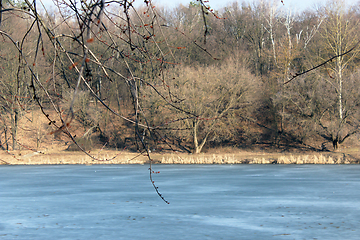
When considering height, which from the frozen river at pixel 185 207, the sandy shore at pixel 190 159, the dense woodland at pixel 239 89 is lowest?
the frozen river at pixel 185 207

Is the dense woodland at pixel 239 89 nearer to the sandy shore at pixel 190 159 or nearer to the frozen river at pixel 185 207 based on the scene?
the sandy shore at pixel 190 159

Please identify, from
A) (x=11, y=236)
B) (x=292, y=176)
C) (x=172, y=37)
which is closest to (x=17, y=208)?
(x=11, y=236)

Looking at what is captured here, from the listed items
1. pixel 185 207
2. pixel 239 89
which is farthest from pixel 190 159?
pixel 185 207

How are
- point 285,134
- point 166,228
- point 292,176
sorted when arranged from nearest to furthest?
1. point 166,228
2. point 292,176
3. point 285,134

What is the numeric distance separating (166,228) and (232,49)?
35.5 m

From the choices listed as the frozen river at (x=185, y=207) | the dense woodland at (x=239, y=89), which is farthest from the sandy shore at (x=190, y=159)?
the frozen river at (x=185, y=207)

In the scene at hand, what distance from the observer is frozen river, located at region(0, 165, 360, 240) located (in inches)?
441

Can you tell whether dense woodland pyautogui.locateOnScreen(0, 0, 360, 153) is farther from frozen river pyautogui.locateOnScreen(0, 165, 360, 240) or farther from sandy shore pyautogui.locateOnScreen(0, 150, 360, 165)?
frozen river pyautogui.locateOnScreen(0, 165, 360, 240)

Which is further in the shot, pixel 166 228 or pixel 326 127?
pixel 326 127

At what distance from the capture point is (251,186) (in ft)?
66.2

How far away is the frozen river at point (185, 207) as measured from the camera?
441 inches

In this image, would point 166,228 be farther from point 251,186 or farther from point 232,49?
point 232,49

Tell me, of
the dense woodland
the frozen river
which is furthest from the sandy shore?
the frozen river

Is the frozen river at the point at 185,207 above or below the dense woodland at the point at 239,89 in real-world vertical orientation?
below
